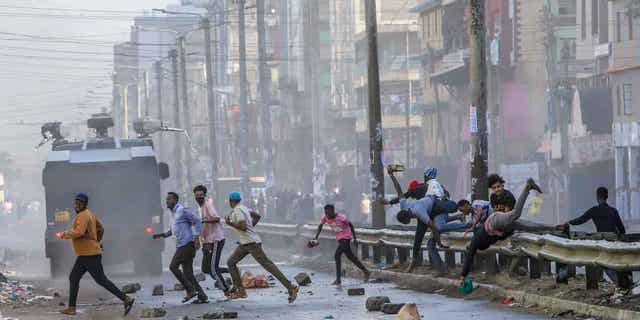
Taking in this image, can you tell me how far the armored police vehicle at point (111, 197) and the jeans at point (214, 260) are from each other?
9669mm

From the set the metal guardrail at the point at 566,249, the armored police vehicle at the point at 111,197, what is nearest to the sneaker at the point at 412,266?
the metal guardrail at the point at 566,249

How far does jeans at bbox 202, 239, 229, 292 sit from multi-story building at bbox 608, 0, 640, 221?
120 feet

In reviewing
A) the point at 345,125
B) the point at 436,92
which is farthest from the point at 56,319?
the point at 345,125

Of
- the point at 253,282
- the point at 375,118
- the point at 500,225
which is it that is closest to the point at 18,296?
the point at 253,282

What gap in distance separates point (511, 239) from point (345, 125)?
80482 millimetres

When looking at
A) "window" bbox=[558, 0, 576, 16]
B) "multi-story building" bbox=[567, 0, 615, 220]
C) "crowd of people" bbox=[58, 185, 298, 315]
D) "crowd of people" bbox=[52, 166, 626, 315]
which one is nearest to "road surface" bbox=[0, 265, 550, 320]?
"crowd of people" bbox=[58, 185, 298, 315]

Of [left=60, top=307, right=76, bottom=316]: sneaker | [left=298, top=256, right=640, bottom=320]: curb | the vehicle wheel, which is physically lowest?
the vehicle wheel

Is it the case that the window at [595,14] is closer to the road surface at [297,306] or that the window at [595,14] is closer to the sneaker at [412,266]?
the road surface at [297,306]

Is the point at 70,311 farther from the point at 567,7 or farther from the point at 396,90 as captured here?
the point at 396,90

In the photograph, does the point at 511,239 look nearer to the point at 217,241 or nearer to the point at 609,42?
the point at 217,241

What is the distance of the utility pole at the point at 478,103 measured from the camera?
24.8m

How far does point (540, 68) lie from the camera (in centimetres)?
7412

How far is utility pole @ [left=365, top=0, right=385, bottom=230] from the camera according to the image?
108 feet

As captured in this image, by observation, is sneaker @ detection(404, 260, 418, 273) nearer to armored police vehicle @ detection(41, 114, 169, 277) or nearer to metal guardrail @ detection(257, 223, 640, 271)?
metal guardrail @ detection(257, 223, 640, 271)
